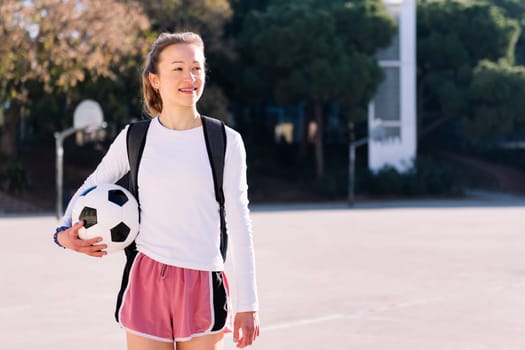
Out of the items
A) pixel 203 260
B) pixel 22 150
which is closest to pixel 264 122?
pixel 22 150

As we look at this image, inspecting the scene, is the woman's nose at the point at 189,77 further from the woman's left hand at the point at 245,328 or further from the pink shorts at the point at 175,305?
the woman's left hand at the point at 245,328

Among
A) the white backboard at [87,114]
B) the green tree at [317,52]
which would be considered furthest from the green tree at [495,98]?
the white backboard at [87,114]

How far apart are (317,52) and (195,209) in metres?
36.0

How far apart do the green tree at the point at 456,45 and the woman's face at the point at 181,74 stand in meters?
39.7

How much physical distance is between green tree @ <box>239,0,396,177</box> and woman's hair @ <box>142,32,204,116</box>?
3509 cm

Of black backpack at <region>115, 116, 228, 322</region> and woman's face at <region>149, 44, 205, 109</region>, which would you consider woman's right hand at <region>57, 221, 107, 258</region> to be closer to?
black backpack at <region>115, 116, 228, 322</region>

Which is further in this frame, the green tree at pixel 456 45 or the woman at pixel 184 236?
the green tree at pixel 456 45

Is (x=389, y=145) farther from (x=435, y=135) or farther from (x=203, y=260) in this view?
(x=203, y=260)

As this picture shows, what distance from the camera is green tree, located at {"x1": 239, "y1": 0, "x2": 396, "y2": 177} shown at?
1550 inches

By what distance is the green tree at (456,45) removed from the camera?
143ft

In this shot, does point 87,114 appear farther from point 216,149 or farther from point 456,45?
point 216,149

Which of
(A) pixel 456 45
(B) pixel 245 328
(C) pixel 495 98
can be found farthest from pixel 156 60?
(A) pixel 456 45

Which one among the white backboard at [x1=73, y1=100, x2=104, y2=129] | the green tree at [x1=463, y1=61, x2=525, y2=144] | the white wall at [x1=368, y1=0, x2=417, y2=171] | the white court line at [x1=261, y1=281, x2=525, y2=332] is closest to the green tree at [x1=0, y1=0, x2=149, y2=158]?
the white backboard at [x1=73, y1=100, x2=104, y2=129]

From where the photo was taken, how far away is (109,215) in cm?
Result: 402
